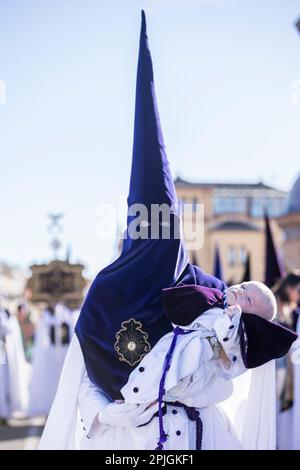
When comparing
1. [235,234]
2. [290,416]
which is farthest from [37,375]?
[235,234]

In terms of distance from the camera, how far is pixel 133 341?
144 inches

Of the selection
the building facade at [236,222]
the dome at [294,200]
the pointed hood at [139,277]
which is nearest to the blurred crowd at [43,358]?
the pointed hood at [139,277]

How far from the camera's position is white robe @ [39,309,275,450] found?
351cm

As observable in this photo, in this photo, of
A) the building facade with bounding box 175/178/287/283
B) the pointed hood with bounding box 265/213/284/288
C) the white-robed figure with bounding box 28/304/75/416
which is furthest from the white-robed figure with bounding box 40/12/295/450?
the building facade with bounding box 175/178/287/283

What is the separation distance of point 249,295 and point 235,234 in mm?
55706

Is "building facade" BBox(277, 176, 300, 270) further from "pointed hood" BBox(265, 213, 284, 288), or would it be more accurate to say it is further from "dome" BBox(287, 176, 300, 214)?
"pointed hood" BBox(265, 213, 284, 288)

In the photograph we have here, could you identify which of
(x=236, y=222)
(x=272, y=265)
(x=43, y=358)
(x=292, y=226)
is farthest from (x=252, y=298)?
(x=236, y=222)

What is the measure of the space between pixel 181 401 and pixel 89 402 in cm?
42

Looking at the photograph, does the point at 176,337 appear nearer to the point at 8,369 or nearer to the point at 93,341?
the point at 93,341

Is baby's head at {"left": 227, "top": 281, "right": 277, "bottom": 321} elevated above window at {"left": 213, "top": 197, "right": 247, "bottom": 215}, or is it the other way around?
window at {"left": 213, "top": 197, "right": 247, "bottom": 215}

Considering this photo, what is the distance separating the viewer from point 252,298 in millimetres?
3568

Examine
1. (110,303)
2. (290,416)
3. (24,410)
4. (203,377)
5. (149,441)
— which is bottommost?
(24,410)

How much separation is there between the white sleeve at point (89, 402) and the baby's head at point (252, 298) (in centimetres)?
73

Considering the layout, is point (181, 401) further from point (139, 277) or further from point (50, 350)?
point (50, 350)
